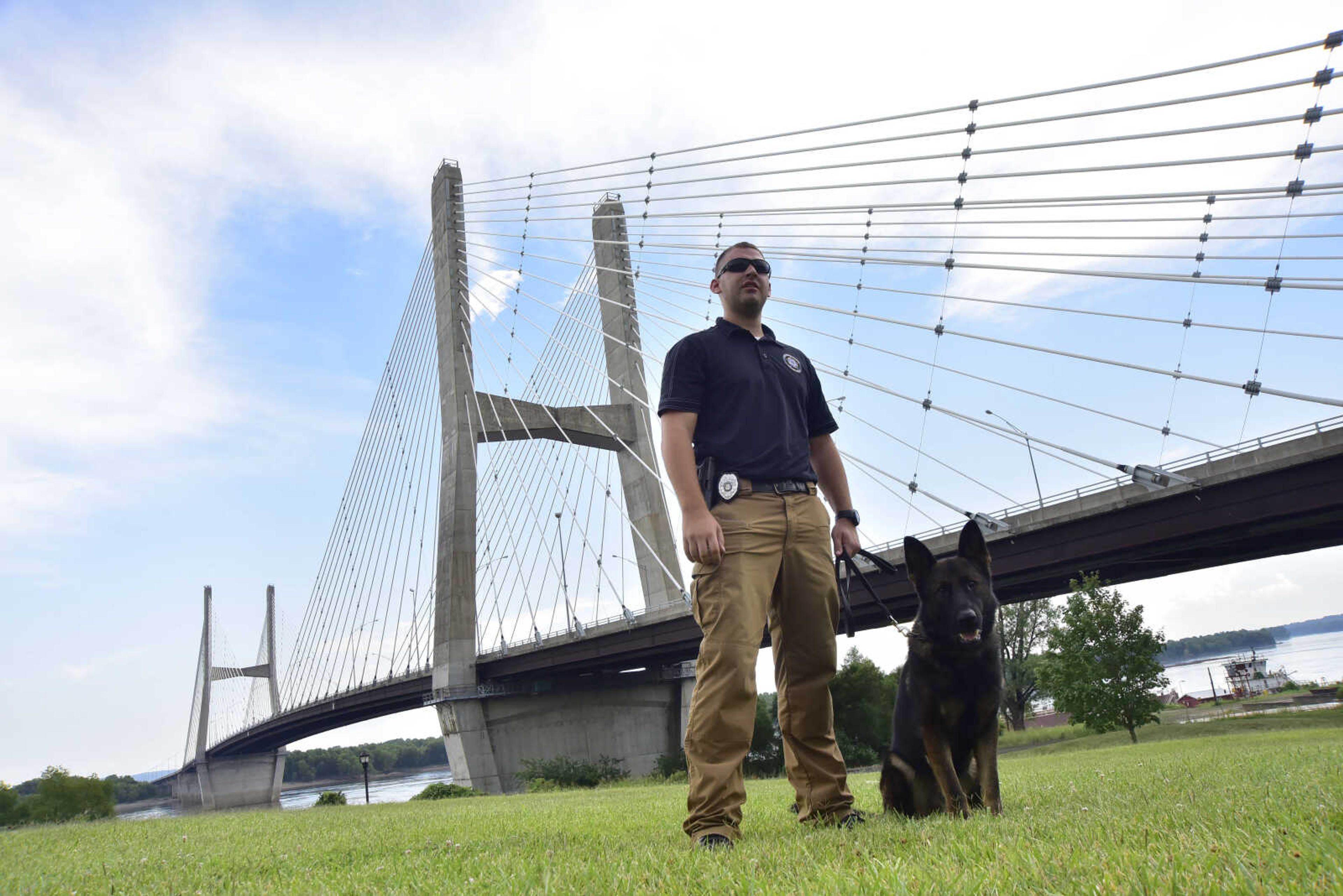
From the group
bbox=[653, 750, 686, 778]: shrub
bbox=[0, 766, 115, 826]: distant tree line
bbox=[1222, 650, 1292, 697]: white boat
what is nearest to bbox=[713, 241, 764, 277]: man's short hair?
bbox=[653, 750, 686, 778]: shrub

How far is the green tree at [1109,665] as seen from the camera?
2223cm

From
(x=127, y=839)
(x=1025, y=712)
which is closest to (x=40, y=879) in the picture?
(x=127, y=839)

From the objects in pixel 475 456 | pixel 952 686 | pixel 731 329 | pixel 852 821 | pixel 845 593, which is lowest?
pixel 852 821

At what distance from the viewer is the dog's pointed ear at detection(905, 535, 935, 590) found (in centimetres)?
328

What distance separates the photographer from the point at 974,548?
3.34 m

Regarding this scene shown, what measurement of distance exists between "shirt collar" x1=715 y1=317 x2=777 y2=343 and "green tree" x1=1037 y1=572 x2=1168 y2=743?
20962 mm

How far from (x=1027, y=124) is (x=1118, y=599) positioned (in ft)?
54.9

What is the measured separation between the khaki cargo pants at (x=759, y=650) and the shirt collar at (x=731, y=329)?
2.49 ft

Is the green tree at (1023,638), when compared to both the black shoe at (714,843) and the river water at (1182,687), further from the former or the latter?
the black shoe at (714,843)

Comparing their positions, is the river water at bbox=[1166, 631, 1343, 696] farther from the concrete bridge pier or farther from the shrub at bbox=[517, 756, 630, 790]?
the concrete bridge pier

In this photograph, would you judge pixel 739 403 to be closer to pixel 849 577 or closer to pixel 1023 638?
pixel 849 577

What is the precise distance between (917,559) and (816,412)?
1019 millimetres

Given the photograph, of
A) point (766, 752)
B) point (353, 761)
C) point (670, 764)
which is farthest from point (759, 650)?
point (353, 761)

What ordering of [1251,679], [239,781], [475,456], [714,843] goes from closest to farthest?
[714,843] → [475,456] → [1251,679] → [239,781]
